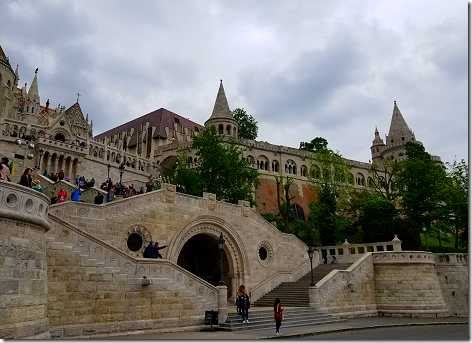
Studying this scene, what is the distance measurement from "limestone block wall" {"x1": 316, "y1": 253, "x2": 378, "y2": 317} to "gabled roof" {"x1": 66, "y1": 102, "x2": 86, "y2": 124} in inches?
2196

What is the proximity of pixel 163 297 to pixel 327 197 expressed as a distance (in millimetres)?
26089

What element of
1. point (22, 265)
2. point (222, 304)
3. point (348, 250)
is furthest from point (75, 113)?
point (22, 265)

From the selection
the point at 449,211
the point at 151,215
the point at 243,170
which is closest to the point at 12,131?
the point at 243,170

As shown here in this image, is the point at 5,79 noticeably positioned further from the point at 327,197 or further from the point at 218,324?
the point at 218,324

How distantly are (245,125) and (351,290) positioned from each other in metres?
40.5

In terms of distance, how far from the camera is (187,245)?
79.0ft

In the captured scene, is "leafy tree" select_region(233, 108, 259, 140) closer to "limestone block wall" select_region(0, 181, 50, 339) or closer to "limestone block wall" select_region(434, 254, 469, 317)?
"limestone block wall" select_region(434, 254, 469, 317)

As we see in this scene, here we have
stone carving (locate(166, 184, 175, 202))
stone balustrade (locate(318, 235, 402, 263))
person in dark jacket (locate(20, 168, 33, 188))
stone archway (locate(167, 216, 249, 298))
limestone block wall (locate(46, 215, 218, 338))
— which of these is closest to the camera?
person in dark jacket (locate(20, 168, 33, 188))

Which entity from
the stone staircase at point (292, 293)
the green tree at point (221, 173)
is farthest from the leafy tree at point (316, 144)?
the stone staircase at point (292, 293)

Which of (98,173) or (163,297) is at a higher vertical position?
(98,173)

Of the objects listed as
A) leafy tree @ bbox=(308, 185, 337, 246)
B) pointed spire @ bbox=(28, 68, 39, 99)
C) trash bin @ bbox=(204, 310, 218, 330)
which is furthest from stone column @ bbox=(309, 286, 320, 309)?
pointed spire @ bbox=(28, 68, 39, 99)

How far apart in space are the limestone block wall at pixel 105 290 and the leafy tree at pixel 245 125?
44729 mm

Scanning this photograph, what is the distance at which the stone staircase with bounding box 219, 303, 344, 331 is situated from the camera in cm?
1530

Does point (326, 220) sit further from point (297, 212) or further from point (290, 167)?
point (290, 167)
